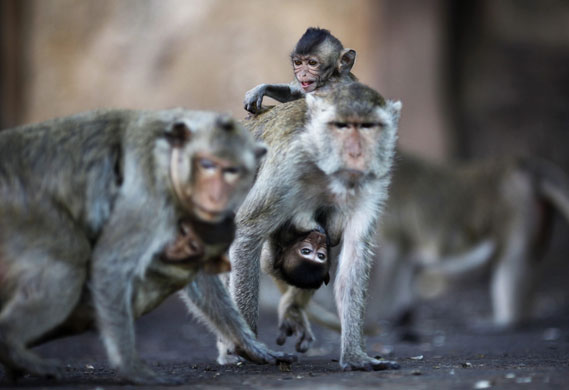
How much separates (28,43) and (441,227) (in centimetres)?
855

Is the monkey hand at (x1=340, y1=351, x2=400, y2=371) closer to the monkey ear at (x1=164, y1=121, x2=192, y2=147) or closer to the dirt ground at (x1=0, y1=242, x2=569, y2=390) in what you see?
the dirt ground at (x1=0, y1=242, x2=569, y2=390)

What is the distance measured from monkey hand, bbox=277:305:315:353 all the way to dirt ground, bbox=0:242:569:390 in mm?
169

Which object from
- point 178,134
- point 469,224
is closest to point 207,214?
point 178,134

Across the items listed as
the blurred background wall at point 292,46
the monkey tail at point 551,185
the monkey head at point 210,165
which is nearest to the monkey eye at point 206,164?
the monkey head at point 210,165

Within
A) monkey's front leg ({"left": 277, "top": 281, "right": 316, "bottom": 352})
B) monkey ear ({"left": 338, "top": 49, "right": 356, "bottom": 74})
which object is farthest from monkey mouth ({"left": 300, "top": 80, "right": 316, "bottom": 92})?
monkey's front leg ({"left": 277, "top": 281, "right": 316, "bottom": 352})

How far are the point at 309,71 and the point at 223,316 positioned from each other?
2176 mm

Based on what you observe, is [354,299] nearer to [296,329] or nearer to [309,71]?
[296,329]

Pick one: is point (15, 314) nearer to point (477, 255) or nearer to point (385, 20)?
point (477, 255)

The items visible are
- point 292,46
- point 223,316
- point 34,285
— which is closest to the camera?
point 34,285

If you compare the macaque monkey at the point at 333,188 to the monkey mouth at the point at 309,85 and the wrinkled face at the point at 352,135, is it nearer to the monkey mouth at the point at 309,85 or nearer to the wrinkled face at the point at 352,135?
the wrinkled face at the point at 352,135

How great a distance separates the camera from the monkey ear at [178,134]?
16.4 feet

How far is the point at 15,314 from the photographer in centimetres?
477

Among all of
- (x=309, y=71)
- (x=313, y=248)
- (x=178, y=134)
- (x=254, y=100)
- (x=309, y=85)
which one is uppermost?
(x=309, y=71)

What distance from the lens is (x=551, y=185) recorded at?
1225cm
